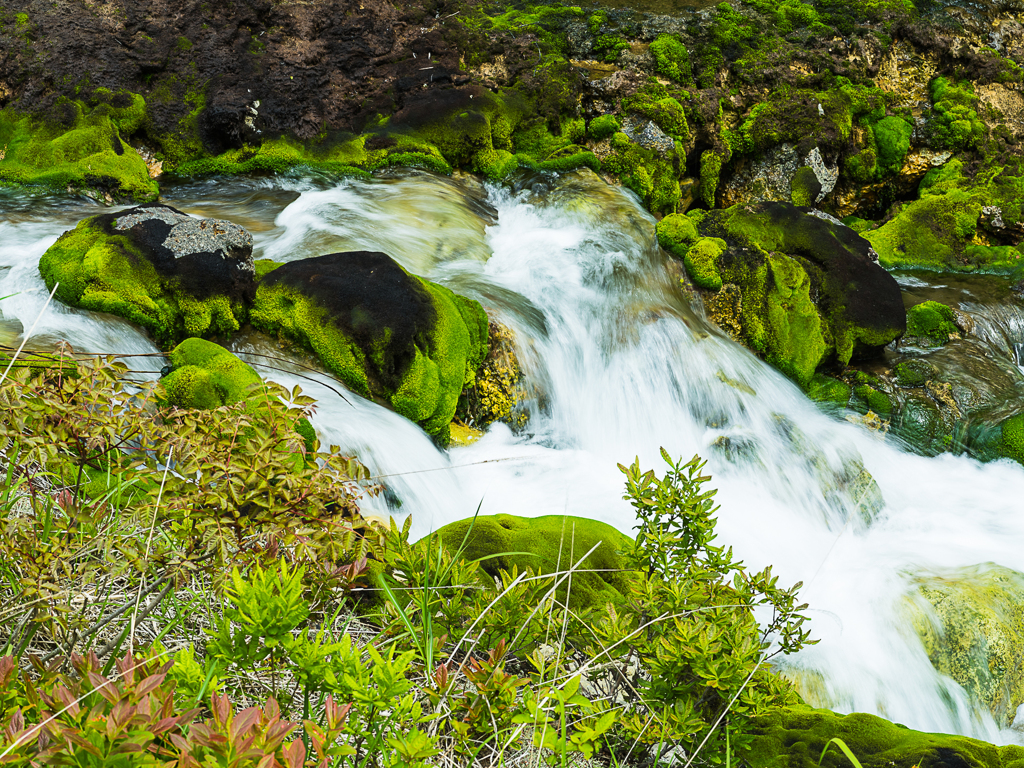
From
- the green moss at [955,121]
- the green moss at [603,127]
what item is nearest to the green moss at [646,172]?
the green moss at [603,127]

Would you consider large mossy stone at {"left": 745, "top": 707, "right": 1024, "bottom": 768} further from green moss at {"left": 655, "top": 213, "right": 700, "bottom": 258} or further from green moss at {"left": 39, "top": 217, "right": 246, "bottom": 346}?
green moss at {"left": 655, "top": 213, "right": 700, "bottom": 258}

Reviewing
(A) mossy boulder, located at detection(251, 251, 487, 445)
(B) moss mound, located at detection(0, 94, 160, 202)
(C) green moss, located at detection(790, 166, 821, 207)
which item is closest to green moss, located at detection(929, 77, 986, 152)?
(C) green moss, located at detection(790, 166, 821, 207)

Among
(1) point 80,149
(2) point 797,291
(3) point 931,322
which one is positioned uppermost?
(1) point 80,149

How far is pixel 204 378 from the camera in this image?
13.9 feet

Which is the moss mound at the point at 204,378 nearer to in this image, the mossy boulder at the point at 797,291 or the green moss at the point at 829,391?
the mossy boulder at the point at 797,291

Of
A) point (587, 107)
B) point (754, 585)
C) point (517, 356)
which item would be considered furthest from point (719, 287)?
point (754, 585)

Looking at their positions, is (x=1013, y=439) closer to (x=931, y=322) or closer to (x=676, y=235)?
(x=931, y=322)

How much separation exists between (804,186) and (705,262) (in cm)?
377

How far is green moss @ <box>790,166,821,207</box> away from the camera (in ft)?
34.5

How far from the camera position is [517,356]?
6383mm

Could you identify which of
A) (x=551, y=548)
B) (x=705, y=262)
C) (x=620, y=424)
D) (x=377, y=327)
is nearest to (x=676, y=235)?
(x=705, y=262)

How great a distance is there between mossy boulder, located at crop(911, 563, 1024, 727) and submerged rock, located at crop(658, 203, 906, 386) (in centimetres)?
297

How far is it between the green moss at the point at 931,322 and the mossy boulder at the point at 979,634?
419 centimetres

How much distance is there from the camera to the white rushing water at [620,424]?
4832 millimetres
